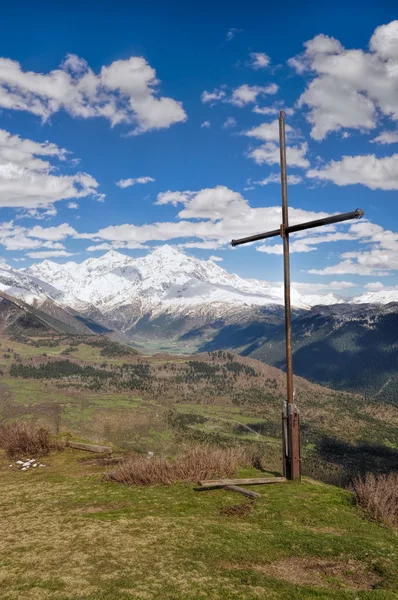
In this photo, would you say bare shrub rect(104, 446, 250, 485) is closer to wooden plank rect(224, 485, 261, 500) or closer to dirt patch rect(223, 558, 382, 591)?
wooden plank rect(224, 485, 261, 500)

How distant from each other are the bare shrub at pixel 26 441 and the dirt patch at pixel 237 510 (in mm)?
11802

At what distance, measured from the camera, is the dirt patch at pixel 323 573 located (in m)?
8.84

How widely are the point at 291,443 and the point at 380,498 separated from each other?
4.46 m

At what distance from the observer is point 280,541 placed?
10.9 meters

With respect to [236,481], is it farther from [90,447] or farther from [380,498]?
[90,447]

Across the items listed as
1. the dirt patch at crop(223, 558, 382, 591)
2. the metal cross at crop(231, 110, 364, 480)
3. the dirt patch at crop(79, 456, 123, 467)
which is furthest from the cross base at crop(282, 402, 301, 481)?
the dirt patch at crop(79, 456, 123, 467)

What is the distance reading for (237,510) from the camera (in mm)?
13445

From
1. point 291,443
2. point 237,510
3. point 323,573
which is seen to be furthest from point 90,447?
point 323,573

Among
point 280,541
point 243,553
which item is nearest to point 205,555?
point 243,553

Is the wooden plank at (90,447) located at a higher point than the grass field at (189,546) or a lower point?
lower

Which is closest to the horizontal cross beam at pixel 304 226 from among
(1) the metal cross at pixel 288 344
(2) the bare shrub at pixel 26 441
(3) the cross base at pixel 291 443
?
(1) the metal cross at pixel 288 344

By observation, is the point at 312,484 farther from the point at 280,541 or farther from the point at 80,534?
the point at 80,534

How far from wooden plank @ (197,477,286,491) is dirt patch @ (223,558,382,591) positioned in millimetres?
5526

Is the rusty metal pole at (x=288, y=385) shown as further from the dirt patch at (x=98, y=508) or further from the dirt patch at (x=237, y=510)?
the dirt patch at (x=98, y=508)
